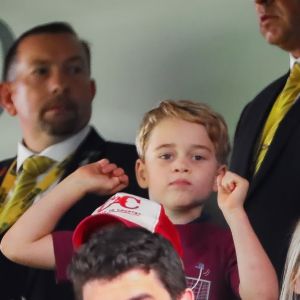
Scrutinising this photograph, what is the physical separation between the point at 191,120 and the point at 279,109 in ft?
0.44

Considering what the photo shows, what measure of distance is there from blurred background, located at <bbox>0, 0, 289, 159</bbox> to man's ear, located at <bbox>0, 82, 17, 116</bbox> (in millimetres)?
15

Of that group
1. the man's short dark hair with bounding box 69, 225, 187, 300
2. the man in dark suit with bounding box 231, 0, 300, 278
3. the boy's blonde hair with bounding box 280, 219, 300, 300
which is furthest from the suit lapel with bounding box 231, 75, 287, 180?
the man's short dark hair with bounding box 69, 225, 187, 300

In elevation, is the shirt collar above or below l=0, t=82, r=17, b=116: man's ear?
below

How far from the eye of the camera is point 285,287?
3.28 ft

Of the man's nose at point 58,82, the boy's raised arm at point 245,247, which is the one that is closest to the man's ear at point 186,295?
the boy's raised arm at point 245,247

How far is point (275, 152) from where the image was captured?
1.05 metres

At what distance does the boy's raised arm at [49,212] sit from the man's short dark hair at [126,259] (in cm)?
26

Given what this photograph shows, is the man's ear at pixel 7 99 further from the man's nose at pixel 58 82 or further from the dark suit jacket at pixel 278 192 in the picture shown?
the dark suit jacket at pixel 278 192

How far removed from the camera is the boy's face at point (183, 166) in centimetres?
110

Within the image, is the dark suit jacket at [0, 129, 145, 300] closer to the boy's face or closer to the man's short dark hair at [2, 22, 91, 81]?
the boy's face

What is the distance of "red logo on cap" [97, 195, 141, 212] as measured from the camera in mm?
1059

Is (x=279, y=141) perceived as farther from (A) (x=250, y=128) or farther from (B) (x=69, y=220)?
(B) (x=69, y=220)

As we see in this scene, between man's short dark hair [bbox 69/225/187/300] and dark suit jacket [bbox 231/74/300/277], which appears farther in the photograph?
dark suit jacket [bbox 231/74/300/277]

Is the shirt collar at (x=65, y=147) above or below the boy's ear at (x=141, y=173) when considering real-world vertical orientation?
above
